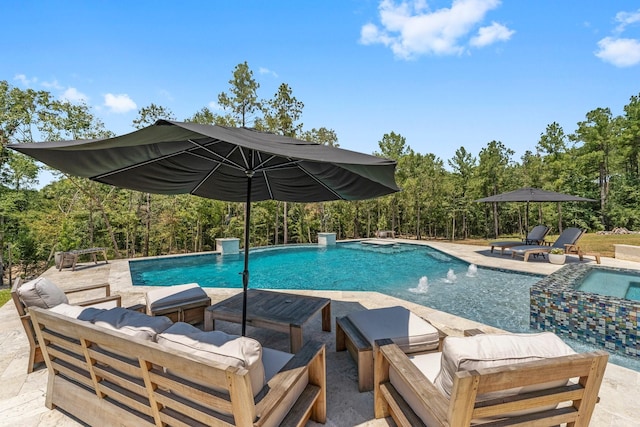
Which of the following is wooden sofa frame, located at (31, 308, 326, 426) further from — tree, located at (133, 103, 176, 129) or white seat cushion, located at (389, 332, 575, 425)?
tree, located at (133, 103, 176, 129)

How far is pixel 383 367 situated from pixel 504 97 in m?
11.3

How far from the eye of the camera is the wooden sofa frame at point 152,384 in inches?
53.4

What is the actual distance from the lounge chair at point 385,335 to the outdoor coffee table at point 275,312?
521 mm

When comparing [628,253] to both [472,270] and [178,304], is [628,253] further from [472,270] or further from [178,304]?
[178,304]

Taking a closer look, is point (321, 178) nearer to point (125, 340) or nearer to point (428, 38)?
point (125, 340)

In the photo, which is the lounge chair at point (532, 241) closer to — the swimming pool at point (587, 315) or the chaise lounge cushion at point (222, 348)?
the swimming pool at point (587, 315)

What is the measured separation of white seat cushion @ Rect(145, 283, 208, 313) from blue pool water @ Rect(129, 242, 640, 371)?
13.7 feet

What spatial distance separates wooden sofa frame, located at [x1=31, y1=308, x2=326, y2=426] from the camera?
1.36 metres

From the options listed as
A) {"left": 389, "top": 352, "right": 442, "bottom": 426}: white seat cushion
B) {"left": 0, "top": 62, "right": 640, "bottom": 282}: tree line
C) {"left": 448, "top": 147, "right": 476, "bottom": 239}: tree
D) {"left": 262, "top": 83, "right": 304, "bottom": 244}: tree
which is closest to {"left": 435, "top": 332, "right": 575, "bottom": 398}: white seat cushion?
{"left": 389, "top": 352, "right": 442, "bottom": 426}: white seat cushion

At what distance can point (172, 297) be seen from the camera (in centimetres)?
365

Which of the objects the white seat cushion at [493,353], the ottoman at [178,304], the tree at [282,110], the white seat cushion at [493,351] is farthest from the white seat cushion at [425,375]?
the tree at [282,110]

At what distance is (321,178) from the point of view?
3.50m

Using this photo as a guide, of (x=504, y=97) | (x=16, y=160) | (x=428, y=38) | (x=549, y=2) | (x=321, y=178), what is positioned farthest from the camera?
(x=16, y=160)

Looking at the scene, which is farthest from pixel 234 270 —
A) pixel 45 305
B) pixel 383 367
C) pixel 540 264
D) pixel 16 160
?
pixel 16 160
